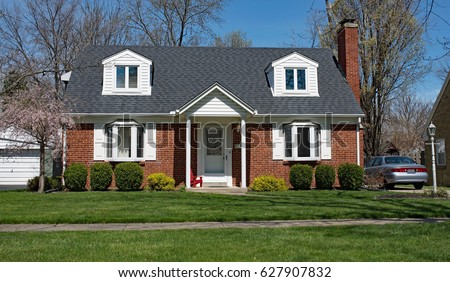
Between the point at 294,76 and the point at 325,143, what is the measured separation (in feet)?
11.4

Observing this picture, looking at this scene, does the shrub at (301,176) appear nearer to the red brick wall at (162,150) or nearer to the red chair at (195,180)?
the red chair at (195,180)

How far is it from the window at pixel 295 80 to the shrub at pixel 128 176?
7.88 meters

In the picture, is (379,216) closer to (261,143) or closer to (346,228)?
(346,228)

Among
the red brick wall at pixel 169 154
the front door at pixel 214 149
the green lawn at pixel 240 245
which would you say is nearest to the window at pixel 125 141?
the red brick wall at pixel 169 154

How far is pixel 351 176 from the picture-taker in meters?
19.3

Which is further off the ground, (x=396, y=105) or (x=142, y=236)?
(x=396, y=105)

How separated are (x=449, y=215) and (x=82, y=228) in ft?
27.3

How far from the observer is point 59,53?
32.7 m

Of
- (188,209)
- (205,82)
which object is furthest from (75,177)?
(188,209)

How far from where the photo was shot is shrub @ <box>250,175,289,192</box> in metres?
18.1

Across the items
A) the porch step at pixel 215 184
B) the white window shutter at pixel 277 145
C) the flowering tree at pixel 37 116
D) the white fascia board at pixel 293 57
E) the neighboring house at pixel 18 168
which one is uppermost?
the white fascia board at pixel 293 57

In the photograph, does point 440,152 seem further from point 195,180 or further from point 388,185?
point 195,180

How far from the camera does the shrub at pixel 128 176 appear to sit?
18.5m
